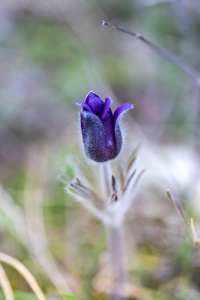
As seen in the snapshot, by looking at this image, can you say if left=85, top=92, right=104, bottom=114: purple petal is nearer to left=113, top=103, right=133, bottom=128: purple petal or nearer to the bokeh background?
left=113, top=103, right=133, bottom=128: purple petal

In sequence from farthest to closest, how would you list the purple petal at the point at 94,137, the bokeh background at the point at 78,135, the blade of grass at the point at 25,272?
the bokeh background at the point at 78,135, the blade of grass at the point at 25,272, the purple petal at the point at 94,137

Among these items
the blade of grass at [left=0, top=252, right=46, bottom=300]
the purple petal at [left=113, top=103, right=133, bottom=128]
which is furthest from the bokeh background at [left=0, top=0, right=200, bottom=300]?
the purple petal at [left=113, top=103, right=133, bottom=128]

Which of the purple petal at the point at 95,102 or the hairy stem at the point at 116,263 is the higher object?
the purple petal at the point at 95,102

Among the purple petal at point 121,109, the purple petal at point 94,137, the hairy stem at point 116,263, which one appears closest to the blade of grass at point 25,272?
the hairy stem at point 116,263

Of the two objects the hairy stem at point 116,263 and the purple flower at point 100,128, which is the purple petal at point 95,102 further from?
A: the hairy stem at point 116,263

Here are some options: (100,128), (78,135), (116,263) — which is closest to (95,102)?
(100,128)

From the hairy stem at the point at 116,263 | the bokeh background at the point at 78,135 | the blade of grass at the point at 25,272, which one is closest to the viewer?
the blade of grass at the point at 25,272

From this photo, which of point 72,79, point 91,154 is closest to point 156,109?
point 72,79
